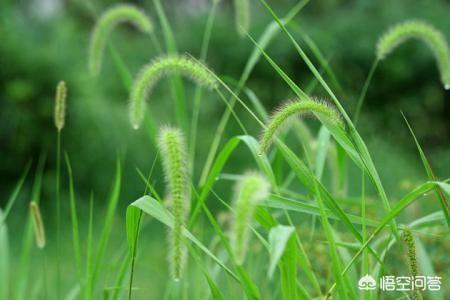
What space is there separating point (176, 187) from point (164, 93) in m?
6.48

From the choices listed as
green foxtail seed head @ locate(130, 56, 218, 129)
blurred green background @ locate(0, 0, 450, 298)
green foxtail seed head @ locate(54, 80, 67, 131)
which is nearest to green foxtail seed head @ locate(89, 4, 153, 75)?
green foxtail seed head @ locate(54, 80, 67, 131)

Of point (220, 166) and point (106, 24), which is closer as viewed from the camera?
point (220, 166)

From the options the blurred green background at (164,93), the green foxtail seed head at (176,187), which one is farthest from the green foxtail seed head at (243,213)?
the blurred green background at (164,93)

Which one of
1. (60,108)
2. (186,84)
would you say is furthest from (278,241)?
(186,84)

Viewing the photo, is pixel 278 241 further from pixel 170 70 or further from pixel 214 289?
pixel 170 70

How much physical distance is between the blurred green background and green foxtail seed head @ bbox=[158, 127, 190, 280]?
2892 mm

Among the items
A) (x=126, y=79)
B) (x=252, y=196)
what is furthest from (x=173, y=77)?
(x=252, y=196)

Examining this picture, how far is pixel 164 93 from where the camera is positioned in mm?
7797

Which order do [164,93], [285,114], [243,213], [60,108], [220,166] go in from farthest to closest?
[164,93] → [60,108] → [220,166] → [285,114] → [243,213]

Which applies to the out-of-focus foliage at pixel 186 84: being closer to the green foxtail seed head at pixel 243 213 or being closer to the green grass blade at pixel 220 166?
the green grass blade at pixel 220 166

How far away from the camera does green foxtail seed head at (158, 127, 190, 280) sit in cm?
136

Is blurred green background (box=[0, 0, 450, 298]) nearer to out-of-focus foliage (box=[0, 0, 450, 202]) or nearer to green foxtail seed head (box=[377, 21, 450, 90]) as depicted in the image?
out-of-focus foliage (box=[0, 0, 450, 202])

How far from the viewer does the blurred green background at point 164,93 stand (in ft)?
20.5

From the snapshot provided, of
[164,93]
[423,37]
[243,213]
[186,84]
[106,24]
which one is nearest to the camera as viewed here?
[243,213]
